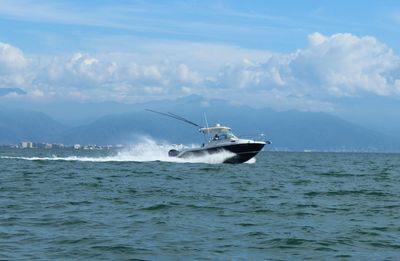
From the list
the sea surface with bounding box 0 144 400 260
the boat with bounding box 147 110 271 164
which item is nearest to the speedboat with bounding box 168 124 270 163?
the boat with bounding box 147 110 271 164

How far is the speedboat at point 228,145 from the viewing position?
189ft

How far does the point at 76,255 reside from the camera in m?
15.8

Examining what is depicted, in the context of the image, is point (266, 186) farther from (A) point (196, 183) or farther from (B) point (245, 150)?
(B) point (245, 150)

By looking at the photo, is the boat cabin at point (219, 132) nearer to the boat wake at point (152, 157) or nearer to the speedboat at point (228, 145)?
the speedboat at point (228, 145)

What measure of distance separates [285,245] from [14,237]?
791 cm

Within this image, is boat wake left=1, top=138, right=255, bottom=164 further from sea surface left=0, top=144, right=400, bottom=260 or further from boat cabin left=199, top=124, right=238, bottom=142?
sea surface left=0, top=144, right=400, bottom=260

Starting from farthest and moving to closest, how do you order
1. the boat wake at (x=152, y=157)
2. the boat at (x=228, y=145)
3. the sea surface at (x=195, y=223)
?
the boat wake at (x=152, y=157) → the boat at (x=228, y=145) → the sea surface at (x=195, y=223)

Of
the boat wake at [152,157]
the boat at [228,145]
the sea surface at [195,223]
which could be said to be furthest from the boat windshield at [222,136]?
the sea surface at [195,223]

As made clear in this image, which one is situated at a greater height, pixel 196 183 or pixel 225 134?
pixel 225 134

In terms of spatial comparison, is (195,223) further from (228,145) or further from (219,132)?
(219,132)

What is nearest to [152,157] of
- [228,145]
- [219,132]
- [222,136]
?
[219,132]

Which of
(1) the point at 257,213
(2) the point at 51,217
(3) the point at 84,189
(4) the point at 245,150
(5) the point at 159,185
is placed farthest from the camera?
(4) the point at 245,150

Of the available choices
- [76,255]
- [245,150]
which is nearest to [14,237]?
[76,255]

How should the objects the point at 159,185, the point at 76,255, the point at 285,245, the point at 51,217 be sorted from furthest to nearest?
the point at 159,185 < the point at 51,217 < the point at 285,245 < the point at 76,255
